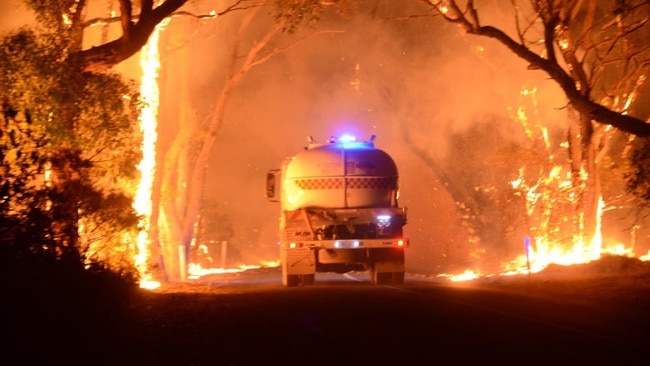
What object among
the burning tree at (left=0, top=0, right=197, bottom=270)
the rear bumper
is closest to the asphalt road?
the burning tree at (left=0, top=0, right=197, bottom=270)

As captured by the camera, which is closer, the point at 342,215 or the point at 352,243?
the point at 352,243

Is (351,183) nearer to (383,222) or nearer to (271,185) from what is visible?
(383,222)

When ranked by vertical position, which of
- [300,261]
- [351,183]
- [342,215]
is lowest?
[300,261]

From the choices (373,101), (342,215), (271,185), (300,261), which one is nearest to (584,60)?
(342,215)

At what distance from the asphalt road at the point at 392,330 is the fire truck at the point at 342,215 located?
4.49 m

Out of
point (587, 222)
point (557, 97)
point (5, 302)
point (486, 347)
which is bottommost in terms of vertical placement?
point (486, 347)

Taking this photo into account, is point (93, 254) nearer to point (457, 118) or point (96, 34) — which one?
point (96, 34)

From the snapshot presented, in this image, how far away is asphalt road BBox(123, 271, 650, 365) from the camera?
33.6ft

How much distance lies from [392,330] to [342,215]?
1086cm

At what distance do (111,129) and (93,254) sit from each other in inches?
99.1

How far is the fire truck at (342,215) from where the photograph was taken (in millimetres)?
23000

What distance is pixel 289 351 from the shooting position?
35.4ft

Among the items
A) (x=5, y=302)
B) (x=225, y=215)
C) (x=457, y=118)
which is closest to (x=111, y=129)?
(x=5, y=302)

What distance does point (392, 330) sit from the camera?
488 inches
